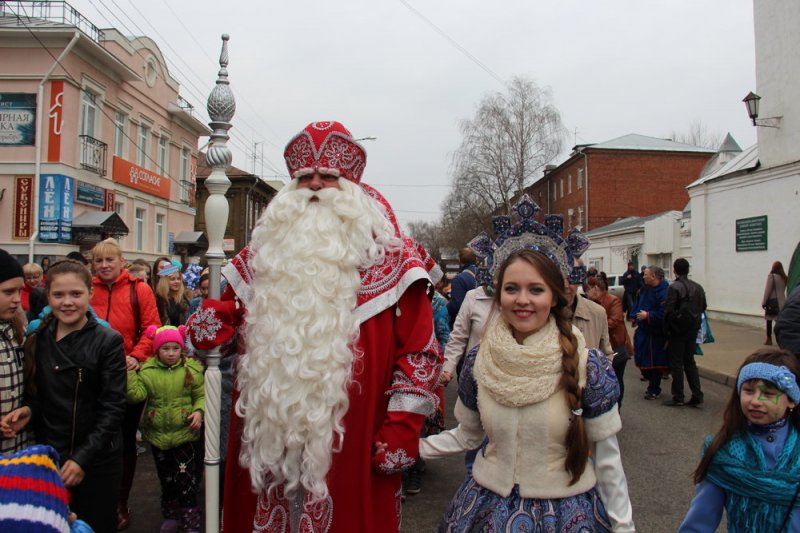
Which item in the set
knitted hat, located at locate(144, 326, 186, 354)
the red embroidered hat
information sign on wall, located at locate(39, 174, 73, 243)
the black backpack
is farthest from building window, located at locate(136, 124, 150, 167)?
the red embroidered hat

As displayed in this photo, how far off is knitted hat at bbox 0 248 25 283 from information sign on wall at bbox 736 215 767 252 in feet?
51.7

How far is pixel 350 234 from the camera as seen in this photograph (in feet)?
8.46

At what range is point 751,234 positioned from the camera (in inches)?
595

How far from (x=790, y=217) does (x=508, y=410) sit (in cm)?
1432

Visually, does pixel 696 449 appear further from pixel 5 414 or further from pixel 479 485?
pixel 5 414

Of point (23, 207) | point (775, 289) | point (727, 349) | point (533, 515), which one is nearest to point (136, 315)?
point (533, 515)

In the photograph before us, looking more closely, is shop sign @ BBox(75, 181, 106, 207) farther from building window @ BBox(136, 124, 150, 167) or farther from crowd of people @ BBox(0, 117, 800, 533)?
crowd of people @ BBox(0, 117, 800, 533)

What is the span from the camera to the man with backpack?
751 cm

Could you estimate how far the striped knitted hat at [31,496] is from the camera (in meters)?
1.62

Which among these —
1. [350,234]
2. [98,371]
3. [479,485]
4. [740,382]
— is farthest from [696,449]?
[98,371]

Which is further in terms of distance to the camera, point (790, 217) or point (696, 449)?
point (790, 217)

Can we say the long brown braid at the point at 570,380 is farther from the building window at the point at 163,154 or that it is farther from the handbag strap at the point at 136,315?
the building window at the point at 163,154

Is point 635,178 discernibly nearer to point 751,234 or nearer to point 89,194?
point 751,234

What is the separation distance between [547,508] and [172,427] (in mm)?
2618
